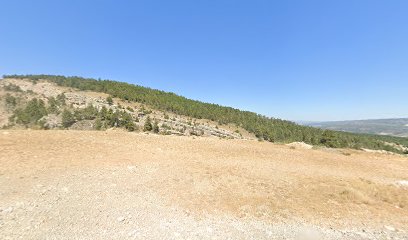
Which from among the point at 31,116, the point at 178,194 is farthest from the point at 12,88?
the point at 178,194

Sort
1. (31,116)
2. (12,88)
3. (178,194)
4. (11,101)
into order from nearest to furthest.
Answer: (178,194), (31,116), (11,101), (12,88)

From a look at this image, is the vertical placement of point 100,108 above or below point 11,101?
below

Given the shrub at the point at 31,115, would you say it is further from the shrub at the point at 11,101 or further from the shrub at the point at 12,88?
the shrub at the point at 12,88

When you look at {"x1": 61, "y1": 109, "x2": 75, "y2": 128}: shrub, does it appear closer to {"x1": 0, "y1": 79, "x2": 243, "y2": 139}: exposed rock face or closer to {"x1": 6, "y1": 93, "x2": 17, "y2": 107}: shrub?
{"x1": 0, "y1": 79, "x2": 243, "y2": 139}: exposed rock face

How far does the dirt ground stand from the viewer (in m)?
9.19

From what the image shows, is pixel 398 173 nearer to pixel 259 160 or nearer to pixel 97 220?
pixel 259 160

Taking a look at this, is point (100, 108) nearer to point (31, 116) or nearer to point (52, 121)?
point (52, 121)

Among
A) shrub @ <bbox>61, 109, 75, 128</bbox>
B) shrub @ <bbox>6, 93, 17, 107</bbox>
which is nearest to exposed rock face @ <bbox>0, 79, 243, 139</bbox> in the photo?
shrub @ <bbox>61, 109, 75, 128</bbox>

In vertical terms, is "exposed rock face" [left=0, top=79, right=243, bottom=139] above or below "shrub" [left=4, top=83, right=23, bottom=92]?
below

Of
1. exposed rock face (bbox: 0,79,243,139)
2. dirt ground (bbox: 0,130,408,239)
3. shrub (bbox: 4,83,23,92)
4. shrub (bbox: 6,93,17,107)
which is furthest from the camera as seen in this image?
shrub (bbox: 4,83,23,92)

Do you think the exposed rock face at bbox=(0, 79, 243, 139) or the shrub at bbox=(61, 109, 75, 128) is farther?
the exposed rock face at bbox=(0, 79, 243, 139)

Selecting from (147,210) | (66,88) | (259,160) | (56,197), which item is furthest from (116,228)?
(66,88)

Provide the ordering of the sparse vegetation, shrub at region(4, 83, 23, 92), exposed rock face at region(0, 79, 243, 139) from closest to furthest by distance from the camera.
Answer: the sparse vegetation, exposed rock face at region(0, 79, 243, 139), shrub at region(4, 83, 23, 92)

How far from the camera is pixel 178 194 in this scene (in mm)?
12297
